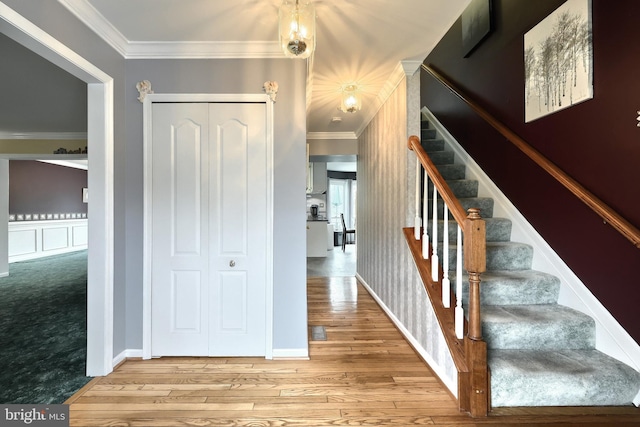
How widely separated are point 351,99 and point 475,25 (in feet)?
4.37

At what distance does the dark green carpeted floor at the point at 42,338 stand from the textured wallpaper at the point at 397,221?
8.29ft

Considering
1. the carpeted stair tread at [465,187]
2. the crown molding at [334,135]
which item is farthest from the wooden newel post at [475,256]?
the crown molding at [334,135]

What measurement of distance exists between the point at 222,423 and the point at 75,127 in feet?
17.2

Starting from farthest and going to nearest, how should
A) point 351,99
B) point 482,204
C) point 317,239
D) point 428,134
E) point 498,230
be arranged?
point 317,239, point 428,134, point 351,99, point 482,204, point 498,230

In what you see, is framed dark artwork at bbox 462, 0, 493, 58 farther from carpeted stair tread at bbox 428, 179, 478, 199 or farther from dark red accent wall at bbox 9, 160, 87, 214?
dark red accent wall at bbox 9, 160, 87, 214

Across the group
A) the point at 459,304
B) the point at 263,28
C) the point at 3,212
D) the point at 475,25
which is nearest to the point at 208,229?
the point at 263,28

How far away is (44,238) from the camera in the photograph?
7.29 m

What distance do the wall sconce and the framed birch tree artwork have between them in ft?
4.81

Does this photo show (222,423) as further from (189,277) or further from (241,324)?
(189,277)

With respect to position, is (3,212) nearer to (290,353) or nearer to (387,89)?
(290,353)

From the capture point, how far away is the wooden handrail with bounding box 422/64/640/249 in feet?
4.53

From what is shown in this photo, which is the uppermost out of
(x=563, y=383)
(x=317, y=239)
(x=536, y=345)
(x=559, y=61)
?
(x=559, y=61)

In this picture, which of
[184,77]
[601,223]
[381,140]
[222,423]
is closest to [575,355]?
[601,223]

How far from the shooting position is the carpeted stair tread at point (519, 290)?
1.94 meters
